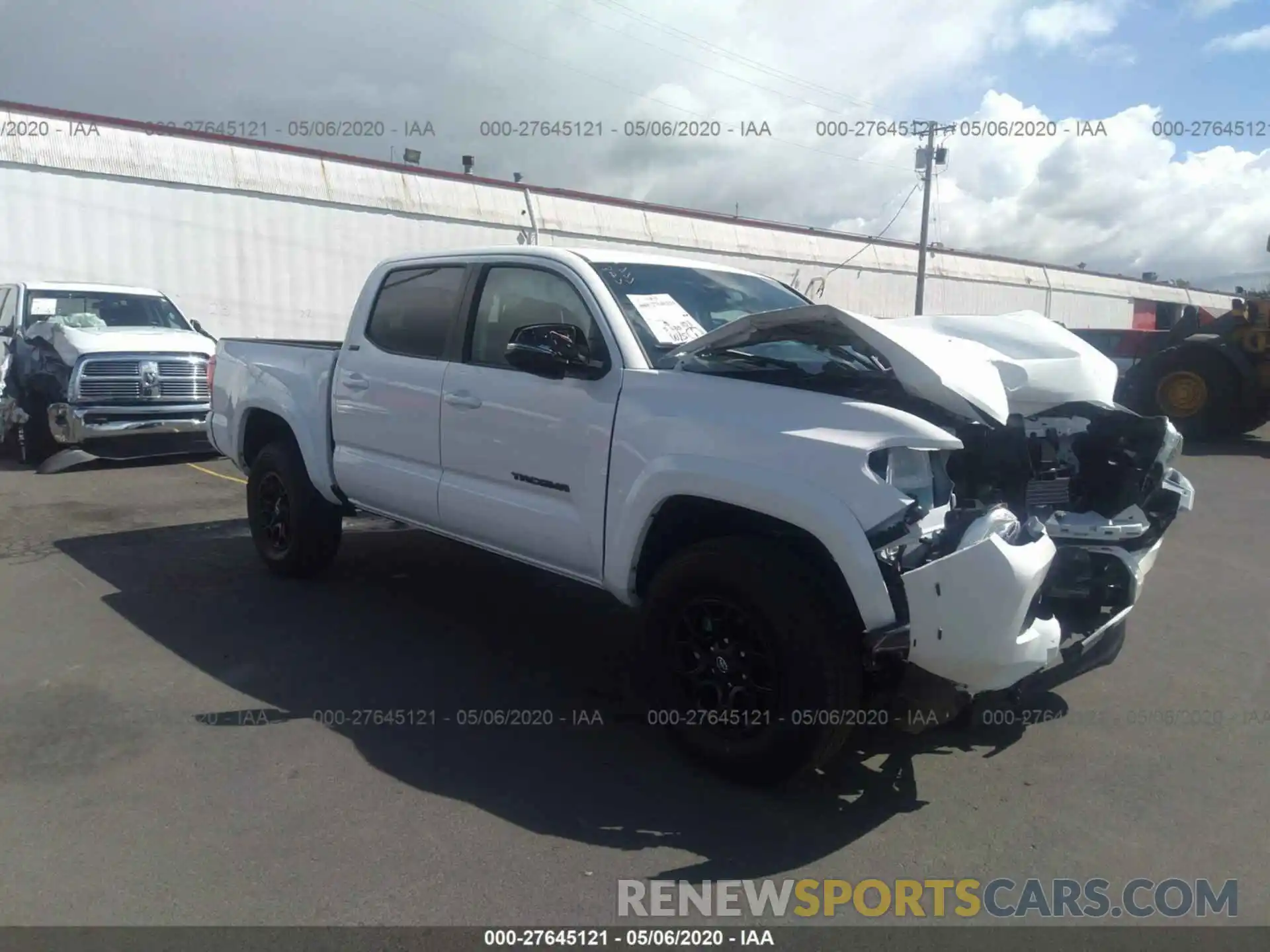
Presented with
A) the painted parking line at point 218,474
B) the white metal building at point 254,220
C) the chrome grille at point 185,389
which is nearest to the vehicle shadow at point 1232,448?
the white metal building at point 254,220

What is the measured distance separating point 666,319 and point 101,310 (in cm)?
968

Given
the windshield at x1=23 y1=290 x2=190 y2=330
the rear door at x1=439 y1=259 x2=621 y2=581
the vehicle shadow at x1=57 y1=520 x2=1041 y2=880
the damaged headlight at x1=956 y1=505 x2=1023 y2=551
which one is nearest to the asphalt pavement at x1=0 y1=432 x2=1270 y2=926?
the vehicle shadow at x1=57 y1=520 x2=1041 y2=880

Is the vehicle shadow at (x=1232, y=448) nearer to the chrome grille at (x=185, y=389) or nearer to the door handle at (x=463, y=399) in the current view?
the door handle at (x=463, y=399)

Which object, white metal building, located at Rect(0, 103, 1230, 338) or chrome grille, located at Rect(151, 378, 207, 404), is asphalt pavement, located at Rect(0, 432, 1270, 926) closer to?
chrome grille, located at Rect(151, 378, 207, 404)

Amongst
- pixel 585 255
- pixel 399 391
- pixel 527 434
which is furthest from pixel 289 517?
pixel 585 255

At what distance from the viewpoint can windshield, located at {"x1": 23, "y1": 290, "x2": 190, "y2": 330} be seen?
11.1m

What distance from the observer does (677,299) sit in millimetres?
4488

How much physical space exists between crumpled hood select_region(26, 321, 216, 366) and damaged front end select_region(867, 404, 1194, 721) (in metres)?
9.48

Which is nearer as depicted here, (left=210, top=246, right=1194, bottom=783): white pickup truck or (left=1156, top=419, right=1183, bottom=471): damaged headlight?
(left=210, top=246, right=1194, bottom=783): white pickup truck

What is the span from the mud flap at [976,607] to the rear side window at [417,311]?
111 inches

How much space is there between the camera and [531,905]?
9.59 ft

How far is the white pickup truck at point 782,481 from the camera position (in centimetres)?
314

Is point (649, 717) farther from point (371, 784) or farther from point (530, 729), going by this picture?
point (371, 784)
